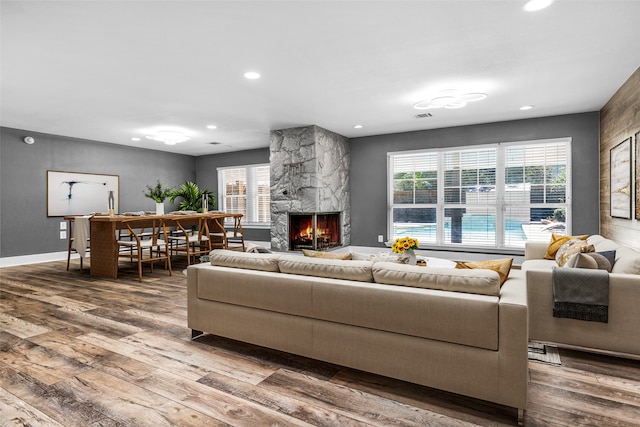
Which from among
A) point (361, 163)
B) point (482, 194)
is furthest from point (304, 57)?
point (482, 194)

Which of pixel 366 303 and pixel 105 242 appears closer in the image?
pixel 366 303

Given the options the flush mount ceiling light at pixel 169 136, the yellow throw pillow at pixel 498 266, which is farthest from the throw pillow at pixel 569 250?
the flush mount ceiling light at pixel 169 136

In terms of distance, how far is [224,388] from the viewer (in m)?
2.10

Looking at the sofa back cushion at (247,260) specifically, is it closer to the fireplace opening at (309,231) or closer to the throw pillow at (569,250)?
the throw pillow at (569,250)

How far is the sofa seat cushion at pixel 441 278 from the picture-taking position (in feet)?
6.31

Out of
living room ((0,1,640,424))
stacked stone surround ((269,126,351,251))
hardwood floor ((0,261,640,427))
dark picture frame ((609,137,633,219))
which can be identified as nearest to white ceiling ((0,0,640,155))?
living room ((0,1,640,424))

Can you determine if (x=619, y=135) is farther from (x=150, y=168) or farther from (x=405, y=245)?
(x=150, y=168)

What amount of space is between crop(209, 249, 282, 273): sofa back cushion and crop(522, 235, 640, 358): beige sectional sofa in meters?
1.93

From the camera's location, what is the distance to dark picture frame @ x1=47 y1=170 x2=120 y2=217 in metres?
7.07

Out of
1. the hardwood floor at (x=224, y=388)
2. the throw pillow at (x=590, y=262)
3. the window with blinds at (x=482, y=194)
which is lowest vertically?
the hardwood floor at (x=224, y=388)

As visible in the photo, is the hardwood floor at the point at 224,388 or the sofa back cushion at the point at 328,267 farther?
the sofa back cushion at the point at 328,267

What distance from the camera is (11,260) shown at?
6.46 meters

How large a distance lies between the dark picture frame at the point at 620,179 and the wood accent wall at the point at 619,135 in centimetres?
9

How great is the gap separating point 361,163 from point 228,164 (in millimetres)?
3776
